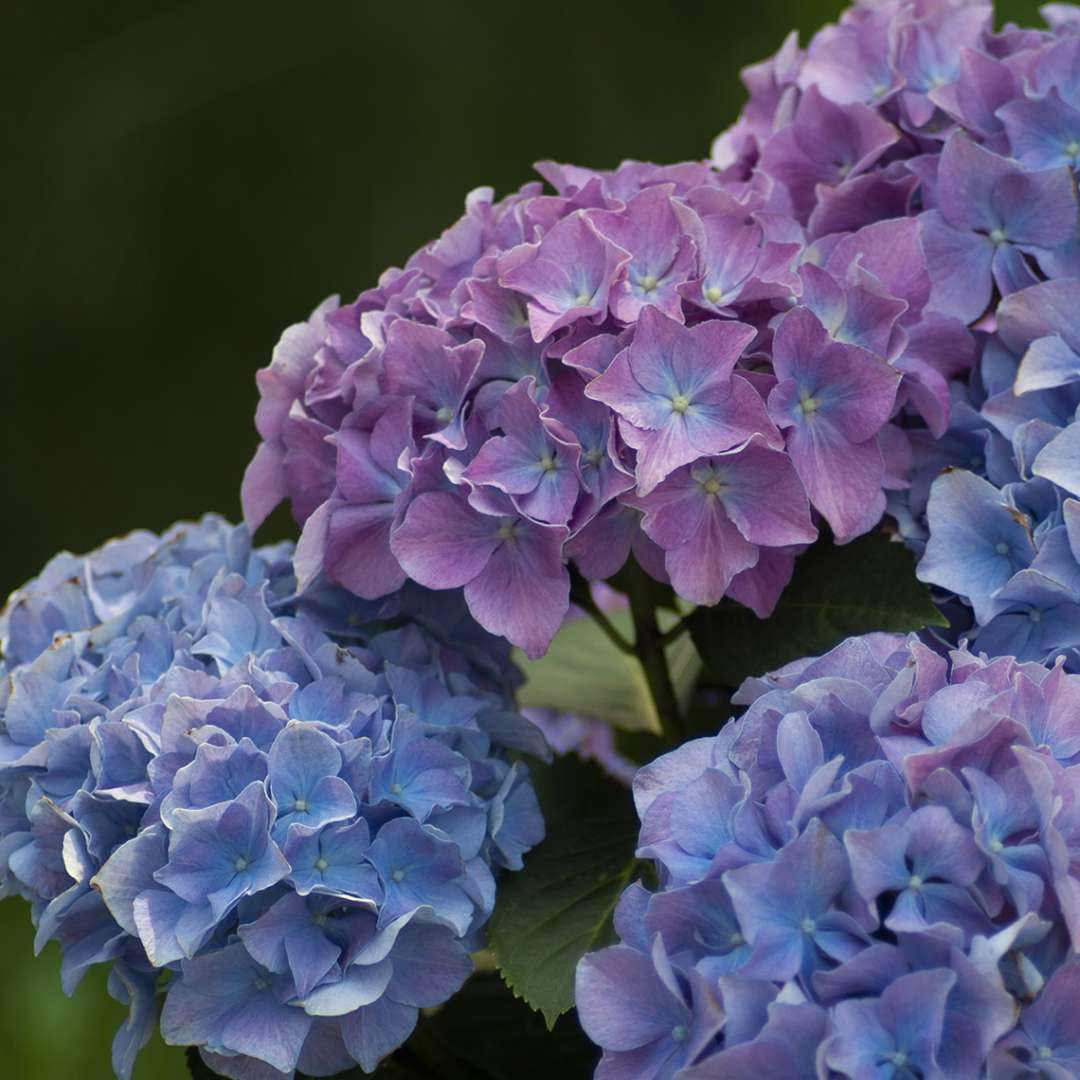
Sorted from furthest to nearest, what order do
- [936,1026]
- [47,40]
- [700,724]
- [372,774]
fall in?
[47,40], [700,724], [372,774], [936,1026]

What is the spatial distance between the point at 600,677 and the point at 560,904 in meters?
0.23

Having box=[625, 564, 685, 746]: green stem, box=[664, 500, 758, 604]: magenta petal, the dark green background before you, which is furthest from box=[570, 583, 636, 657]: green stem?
the dark green background

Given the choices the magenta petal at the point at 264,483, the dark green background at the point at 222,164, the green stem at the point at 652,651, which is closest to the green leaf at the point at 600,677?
the green stem at the point at 652,651

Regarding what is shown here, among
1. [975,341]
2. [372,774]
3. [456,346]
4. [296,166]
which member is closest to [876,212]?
[975,341]

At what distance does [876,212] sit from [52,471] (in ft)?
5.34

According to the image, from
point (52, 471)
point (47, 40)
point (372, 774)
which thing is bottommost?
point (52, 471)

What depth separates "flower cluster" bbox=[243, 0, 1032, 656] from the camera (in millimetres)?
516

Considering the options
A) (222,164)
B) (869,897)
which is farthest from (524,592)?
(222,164)

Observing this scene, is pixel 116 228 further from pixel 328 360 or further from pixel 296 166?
pixel 328 360

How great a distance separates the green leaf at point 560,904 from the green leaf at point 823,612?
3.0 inches

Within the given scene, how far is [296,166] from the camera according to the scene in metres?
2.04

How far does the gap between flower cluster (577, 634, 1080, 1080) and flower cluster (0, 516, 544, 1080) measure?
0.09 metres

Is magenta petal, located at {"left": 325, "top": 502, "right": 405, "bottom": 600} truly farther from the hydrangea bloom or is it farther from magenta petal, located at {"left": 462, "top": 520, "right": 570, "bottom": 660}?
the hydrangea bloom

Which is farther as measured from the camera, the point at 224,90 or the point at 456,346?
the point at 224,90
